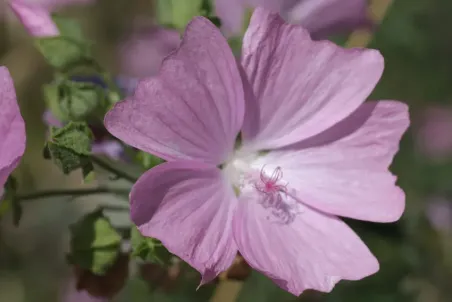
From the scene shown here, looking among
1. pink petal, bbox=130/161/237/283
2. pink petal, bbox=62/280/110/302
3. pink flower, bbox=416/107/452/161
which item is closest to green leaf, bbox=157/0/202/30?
pink petal, bbox=130/161/237/283

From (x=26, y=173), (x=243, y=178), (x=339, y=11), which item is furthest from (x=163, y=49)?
(x=26, y=173)

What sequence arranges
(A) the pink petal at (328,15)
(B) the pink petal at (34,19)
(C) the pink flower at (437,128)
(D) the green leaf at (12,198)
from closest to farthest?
(D) the green leaf at (12,198)
(B) the pink petal at (34,19)
(A) the pink petal at (328,15)
(C) the pink flower at (437,128)

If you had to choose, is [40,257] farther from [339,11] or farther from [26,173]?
[339,11]

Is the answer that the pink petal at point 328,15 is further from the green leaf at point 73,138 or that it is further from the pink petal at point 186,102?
the green leaf at point 73,138

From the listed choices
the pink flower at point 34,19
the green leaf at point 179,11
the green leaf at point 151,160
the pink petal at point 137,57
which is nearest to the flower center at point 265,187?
the green leaf at point 151,160

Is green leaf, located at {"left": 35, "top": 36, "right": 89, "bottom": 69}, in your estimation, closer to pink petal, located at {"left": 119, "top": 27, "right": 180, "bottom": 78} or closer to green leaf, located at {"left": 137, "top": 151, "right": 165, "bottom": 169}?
green leaf, located at {"left": 137, "top": 151, "right": 165, "bottom": 169}
